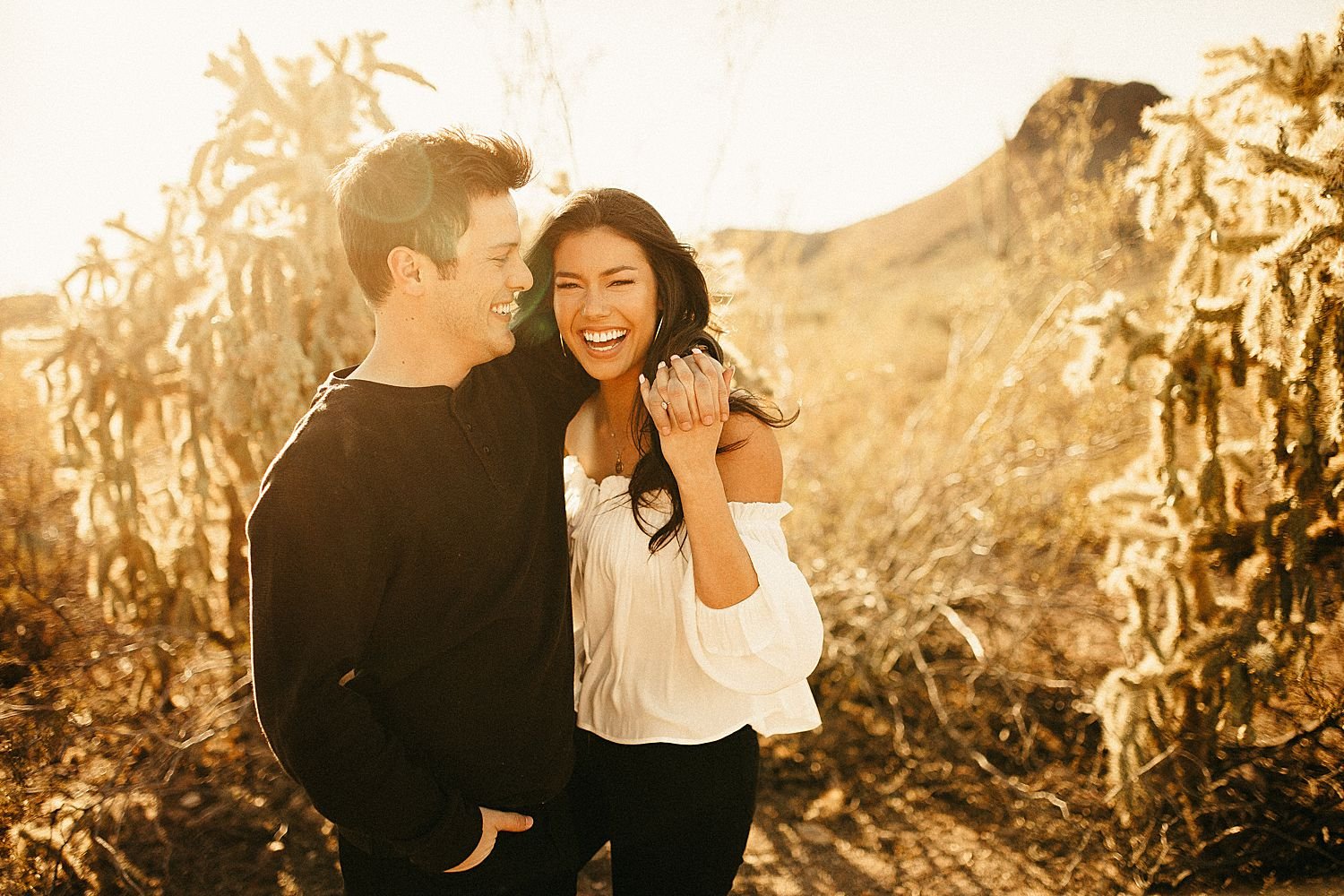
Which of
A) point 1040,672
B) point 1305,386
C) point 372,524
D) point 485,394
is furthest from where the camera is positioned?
point 1040,672

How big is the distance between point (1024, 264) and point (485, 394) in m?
5.34

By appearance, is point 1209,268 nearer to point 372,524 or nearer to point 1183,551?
point 1183,551

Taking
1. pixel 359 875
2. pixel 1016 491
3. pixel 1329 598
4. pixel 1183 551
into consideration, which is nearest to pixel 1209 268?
pixel 1183 551

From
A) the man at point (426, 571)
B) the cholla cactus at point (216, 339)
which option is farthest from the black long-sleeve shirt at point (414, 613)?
the cholla cactus at point (216, 339)

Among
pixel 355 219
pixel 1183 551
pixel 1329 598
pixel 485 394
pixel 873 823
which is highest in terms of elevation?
pixel 355 219

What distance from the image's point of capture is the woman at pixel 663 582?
1.96 m

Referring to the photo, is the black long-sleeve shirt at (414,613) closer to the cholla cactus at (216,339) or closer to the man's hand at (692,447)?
the man's hand at (692,447)

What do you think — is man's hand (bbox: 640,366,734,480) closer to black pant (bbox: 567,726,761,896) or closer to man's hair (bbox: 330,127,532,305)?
man's hair (bbox: 330,127,532,305)

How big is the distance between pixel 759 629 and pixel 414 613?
822 mm

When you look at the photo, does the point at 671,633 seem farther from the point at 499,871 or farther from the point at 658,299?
the point at 658,299

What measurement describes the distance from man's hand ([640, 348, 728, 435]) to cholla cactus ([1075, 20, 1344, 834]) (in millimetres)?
2094

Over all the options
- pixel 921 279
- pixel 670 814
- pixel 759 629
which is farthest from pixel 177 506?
pixel 921 279

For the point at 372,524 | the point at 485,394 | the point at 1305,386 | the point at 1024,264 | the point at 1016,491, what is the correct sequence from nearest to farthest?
the point at 372,524, the point at 485,394, the point at 1305,386, the point at 1016,491, the point at 1024,264

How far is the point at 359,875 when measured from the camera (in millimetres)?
1896
